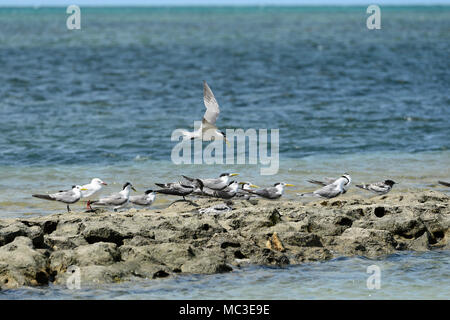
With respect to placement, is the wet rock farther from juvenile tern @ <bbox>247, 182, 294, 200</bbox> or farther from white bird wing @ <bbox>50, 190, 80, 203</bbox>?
juvenile tern @ <bbox>247, 182, 294, 200</bbox>

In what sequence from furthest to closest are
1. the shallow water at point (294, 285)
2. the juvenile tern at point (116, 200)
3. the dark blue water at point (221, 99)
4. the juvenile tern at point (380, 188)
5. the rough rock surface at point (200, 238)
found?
the dark blue water at point (221, 99) → the juvenile tern at point (380, 188) → the juvenile tern at point (116, 200) → the rough rock surface at point (200, 238) → the shallow water at point (294, 285)

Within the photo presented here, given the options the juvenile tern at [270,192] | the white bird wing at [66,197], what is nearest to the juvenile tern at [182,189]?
the juvenile tern at [270,192]

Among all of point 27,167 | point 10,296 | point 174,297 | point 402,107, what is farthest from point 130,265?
point 402,107

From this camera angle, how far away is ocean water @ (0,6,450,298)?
16.6m

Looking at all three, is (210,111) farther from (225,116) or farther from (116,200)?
(225,116)

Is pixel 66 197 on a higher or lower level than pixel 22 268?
higher

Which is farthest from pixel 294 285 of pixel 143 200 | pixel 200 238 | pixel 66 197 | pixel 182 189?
pixel 66 197

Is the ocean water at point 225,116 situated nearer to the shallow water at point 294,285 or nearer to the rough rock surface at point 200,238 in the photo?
the shallow water at point 294,285

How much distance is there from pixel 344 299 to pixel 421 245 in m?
2.36

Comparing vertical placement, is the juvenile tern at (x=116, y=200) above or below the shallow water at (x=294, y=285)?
above

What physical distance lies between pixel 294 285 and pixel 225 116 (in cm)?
1725

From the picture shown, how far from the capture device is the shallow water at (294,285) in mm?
8711

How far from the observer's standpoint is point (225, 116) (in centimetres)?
2611

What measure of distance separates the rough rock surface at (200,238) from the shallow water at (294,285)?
0.64ft
